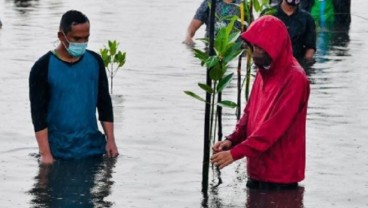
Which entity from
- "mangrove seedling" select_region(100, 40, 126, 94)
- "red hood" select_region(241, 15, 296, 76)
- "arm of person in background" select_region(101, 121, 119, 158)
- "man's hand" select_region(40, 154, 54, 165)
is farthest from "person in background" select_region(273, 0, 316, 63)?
"red hood" select_region(241, 15, 296, 76)

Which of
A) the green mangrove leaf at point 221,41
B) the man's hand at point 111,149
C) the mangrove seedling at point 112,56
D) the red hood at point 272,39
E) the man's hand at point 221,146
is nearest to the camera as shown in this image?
the red hood at point 272,39

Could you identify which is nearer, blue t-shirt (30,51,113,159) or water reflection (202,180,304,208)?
water reflection (202,180,304,208)

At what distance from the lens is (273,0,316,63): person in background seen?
49.8 feet

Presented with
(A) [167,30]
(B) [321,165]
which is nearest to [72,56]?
(B) [321,165]

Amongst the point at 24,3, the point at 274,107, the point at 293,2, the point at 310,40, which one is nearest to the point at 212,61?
the point at 274,107

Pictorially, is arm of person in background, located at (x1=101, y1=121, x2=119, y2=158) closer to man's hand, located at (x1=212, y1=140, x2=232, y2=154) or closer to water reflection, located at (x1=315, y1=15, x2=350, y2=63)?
man's hand, located at (x1=212, y1=140, x2=232, y2=154)

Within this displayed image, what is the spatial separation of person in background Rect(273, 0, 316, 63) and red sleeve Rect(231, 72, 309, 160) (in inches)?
260

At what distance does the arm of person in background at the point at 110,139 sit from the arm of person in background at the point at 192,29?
7.96 meters

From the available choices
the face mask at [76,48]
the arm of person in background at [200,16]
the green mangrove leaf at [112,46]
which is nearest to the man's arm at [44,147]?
the face mask at [76,48]

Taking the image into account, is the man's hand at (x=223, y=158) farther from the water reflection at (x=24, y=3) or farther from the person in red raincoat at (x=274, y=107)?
the water reflection at (x=24, y=3)

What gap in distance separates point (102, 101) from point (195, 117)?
2.91 meters

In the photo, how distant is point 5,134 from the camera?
11.9 meters

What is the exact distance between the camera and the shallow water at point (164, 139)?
934 cm

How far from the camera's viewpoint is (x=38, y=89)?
9.87 metres
